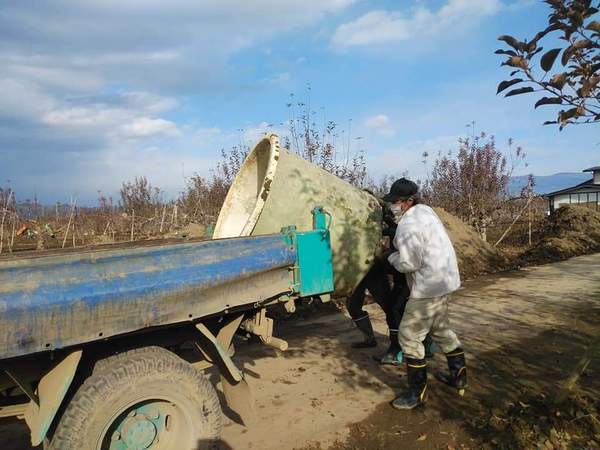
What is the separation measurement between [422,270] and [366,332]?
5.94 feet

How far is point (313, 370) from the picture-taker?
486 centimetres

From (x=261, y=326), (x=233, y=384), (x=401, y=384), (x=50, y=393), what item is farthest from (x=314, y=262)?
(x=50, y=393)

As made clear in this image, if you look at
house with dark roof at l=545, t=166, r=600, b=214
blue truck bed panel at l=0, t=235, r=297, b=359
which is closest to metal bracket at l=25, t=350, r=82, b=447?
blue truck bed panel at l=0, t=235, r=297, b=359

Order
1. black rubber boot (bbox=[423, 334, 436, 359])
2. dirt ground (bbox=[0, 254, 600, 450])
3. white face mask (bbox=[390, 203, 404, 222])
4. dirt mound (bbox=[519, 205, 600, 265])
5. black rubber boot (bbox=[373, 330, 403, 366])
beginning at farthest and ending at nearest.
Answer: dirt mound (bbox=[519, 205, 600, 265]), black rubber boot (bbox=[423, 334, 436, 359]), black rubber boot (bbox=[373, 330, 403, 366]), white face mask (bbox=[390, 203, 404, 222]), dirt ground (bbox=[0, 254, 600, 450])

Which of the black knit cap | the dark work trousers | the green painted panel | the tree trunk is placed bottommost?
the tree trunk

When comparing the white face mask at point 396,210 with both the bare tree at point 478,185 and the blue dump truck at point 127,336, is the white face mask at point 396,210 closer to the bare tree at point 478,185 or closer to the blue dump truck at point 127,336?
the blue dump truck at point 127,336

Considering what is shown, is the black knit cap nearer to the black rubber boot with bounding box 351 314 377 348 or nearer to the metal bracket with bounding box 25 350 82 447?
the black rubber boot with bounding box 351 314 377 348

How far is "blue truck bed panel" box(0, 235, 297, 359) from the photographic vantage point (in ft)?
7.27

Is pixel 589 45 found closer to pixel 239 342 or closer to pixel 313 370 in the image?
pixel 313 370

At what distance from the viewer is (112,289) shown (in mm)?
2486

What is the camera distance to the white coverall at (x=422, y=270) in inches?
154

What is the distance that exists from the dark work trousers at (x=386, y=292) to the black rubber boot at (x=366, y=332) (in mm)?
166

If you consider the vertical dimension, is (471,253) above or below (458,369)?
above

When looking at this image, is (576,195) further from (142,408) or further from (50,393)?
(50,393)
